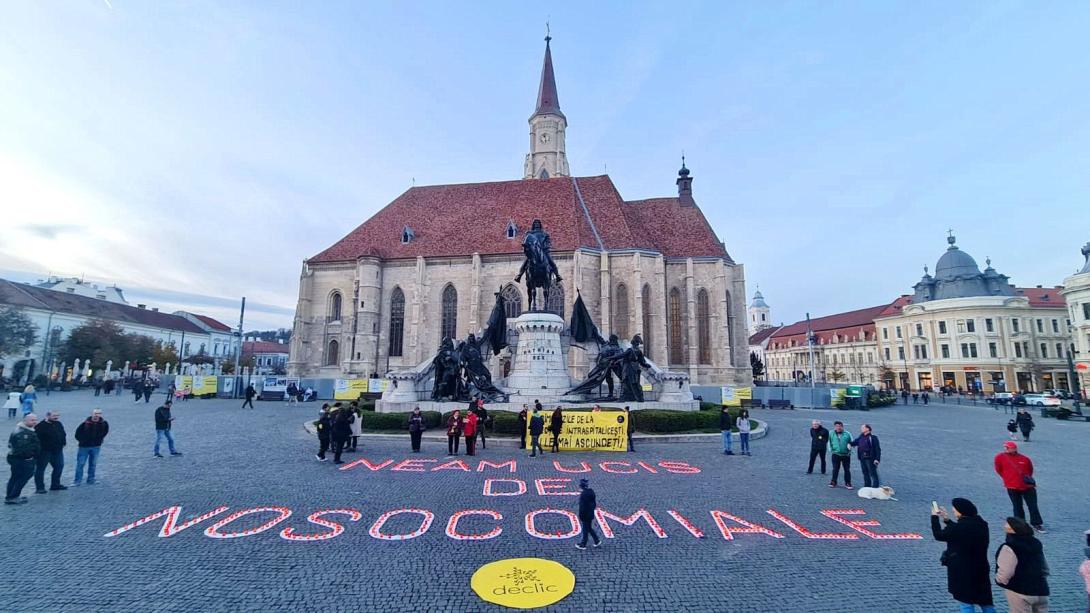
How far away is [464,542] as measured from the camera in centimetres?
592

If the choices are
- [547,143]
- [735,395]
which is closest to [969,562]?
[735,395]

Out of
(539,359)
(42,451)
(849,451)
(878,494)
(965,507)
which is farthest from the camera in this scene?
(539,359)

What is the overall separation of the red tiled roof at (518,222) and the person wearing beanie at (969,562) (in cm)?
2972

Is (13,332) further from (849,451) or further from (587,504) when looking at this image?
(849,451)

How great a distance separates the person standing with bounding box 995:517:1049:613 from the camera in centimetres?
339

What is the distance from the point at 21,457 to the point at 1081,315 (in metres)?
59.7

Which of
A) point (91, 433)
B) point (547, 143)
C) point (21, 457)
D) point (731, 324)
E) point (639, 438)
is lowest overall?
point (639, 438)

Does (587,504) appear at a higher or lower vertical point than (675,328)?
lower

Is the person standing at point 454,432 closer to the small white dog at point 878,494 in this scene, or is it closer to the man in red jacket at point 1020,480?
the small white dog at point 878,494

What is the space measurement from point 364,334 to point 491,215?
44.1ft

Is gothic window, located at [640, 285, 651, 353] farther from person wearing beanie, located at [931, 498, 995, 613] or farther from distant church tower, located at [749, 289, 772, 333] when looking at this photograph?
distant church tower, located at [749, 289, 772, 333]

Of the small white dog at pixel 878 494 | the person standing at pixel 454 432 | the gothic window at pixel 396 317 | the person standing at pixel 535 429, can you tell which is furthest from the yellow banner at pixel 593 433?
the gothic window at pixel 396 317

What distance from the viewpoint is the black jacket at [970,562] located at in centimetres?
366

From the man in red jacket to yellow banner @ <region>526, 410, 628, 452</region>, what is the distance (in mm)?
7310
